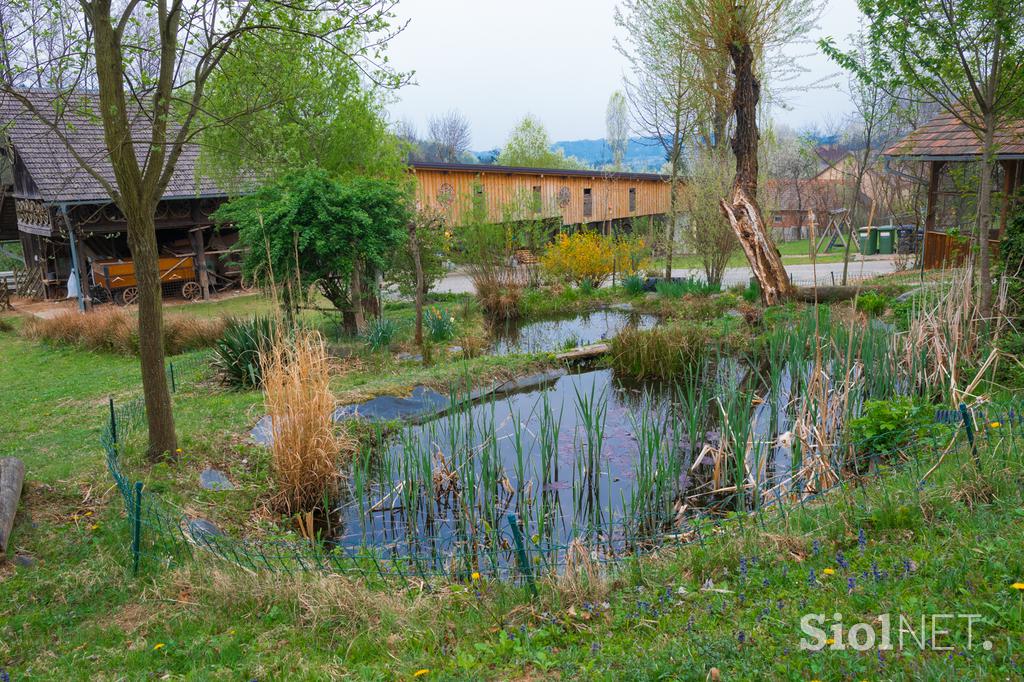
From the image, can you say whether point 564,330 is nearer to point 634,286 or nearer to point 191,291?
point 634,286

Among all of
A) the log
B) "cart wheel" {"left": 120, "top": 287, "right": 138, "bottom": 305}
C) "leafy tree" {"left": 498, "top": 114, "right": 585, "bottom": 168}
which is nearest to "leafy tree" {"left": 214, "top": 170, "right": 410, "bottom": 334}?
the log

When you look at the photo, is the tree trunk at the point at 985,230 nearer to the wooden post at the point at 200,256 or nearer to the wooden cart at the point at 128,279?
the wooden cart at the point at 128,279

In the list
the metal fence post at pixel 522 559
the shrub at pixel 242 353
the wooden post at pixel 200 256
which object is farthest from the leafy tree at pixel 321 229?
the wooden post at pixel 200 256

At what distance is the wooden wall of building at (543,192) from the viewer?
17.8 m

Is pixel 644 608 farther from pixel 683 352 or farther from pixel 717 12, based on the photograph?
pixel 717 12

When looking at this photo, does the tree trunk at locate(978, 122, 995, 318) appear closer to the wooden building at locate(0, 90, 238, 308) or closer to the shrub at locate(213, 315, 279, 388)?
the shrub at locate(213, 315, 279, 388)

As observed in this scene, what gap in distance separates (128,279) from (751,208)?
13077 millimetres

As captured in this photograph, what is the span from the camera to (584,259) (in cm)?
1479

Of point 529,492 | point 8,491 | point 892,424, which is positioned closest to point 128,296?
point 8,491

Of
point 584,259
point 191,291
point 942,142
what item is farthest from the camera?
point 191,291

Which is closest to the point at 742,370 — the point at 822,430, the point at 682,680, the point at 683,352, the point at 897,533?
the point at 683,352

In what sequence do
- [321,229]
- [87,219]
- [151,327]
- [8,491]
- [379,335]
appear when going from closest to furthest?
[8,491] < [151,327] < [321,229] < [379,335] < [87,219]

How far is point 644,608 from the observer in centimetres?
303

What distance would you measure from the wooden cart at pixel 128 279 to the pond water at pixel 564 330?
28.4 ft
